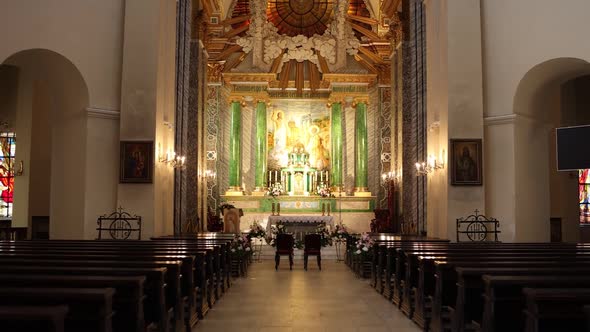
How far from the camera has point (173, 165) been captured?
1414cm

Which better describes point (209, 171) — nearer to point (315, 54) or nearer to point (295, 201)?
point (295, 201)

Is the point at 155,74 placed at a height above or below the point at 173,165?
above

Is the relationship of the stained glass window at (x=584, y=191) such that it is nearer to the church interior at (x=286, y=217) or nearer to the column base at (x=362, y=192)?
the church interior at (x=286, y=217)

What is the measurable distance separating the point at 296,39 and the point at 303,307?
15.5 metres

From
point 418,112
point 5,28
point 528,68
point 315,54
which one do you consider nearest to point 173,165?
point 5,28

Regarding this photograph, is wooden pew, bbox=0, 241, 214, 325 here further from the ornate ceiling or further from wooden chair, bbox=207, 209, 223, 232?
the ornate ceiling

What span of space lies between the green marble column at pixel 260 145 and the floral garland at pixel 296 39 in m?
2.89

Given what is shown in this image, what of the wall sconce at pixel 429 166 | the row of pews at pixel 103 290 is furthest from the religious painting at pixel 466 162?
the row of pews at pixel 103 290

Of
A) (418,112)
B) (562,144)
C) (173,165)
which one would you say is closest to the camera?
(562,144)

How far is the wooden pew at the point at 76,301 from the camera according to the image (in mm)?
3746

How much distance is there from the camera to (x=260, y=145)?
1014 inches

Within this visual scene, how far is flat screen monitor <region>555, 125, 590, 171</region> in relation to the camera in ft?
34.8

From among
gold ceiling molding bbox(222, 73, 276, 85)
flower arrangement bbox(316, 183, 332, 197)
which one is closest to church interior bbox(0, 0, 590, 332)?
gold ceiling molding bbox(222, 73, 276, 85)

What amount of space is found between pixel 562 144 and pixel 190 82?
11.1 metres
